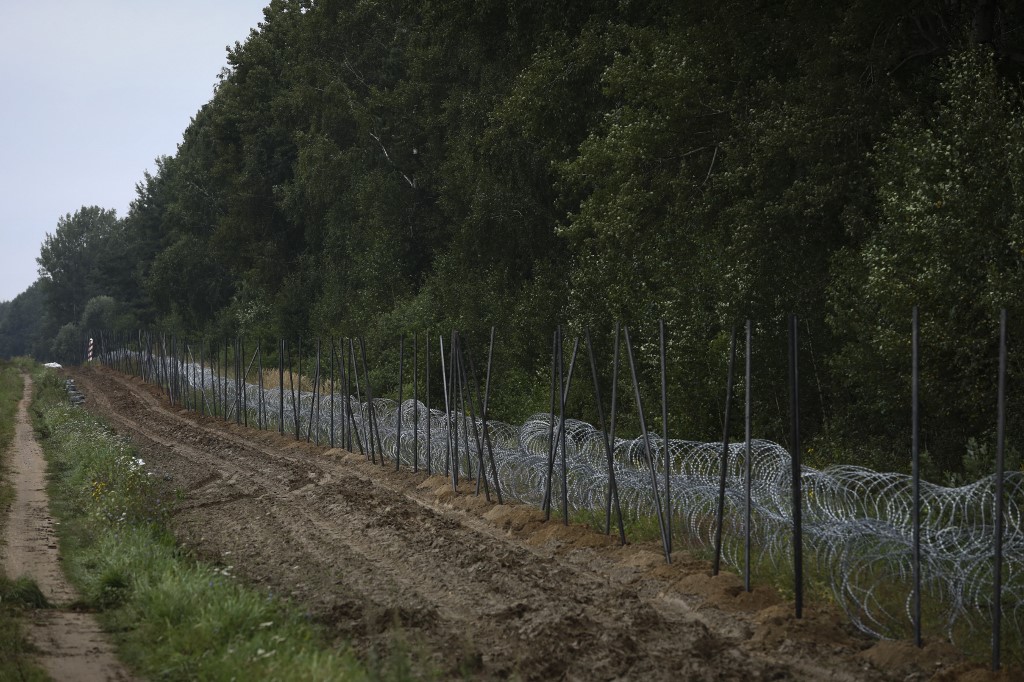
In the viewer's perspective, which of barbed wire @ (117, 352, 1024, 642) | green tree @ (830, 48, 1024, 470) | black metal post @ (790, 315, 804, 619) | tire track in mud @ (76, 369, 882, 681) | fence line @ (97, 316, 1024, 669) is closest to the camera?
tire track in mud @ (76, 369, 882, 681)

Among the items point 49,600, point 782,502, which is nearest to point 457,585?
point 782,502

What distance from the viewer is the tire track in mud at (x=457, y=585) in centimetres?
861

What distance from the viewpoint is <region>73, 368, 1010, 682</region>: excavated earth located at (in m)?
8.55

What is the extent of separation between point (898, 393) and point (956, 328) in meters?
1.82

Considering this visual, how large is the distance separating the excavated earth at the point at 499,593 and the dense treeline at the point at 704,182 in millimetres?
5044

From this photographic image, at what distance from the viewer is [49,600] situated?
458 inches

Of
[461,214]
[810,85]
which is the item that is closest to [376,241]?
[461,214]

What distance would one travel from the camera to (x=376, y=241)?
4741cm

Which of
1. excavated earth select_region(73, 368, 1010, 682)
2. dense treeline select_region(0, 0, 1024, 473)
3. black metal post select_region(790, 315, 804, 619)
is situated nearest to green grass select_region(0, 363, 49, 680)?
excavated earth select_region(73, 368, 1010, 682)

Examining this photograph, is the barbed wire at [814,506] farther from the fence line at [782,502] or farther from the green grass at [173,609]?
the green grass at [173,609]

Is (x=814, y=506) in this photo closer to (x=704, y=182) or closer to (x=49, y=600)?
(x=49, y=600)

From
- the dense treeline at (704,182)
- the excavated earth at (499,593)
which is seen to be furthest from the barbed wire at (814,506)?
the dense treeline at (704,182)

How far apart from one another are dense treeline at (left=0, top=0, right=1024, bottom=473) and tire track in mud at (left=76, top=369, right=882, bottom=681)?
5.42 meters

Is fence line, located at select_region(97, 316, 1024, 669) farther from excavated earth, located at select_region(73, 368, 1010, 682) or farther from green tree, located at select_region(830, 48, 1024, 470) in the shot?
green tree, located at select_region(830, 48, 1024, 470)
